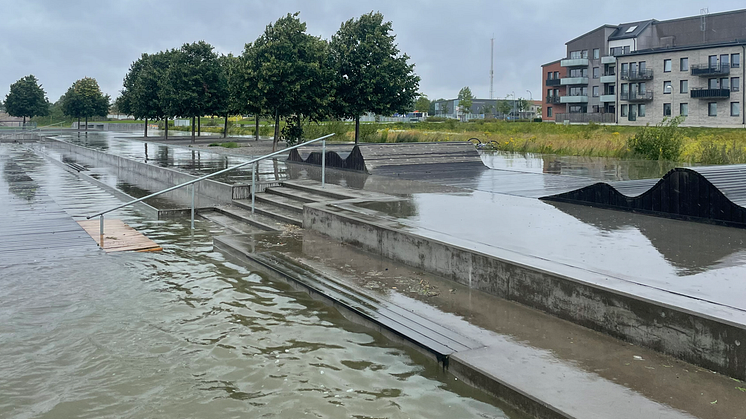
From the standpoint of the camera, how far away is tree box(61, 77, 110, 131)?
75.4 meters

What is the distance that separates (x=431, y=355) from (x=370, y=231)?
3.60m

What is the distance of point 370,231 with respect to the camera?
9.27m

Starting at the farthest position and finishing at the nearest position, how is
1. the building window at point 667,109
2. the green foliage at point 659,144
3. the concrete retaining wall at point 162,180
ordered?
the building window at point 667,109, the green foliage at point 659,144, the concrete retaining wall at point 162,180

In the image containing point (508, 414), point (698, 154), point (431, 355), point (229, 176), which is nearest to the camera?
point (508, 414)

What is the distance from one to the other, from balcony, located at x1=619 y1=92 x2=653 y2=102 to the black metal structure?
182ft

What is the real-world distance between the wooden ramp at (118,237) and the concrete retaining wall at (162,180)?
7.82 feet

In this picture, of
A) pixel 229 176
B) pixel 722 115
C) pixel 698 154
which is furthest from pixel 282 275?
pixel 722 115

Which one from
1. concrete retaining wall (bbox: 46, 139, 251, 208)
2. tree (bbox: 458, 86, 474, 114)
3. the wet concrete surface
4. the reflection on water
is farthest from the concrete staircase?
tree (bbox: 458, 86, 474, 114)

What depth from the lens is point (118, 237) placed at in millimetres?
12016

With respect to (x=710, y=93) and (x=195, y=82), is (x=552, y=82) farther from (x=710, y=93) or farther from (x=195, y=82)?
(x=195, y=82)

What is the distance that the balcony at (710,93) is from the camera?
179 ft

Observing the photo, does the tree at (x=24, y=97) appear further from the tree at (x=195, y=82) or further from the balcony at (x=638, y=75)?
the balcony at (x=638, y=75)

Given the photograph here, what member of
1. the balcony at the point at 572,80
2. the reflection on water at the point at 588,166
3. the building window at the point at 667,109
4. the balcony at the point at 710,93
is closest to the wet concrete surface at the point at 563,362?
the reflection on water at the point at 588,166

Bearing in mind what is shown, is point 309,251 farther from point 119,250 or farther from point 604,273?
point 604,273
